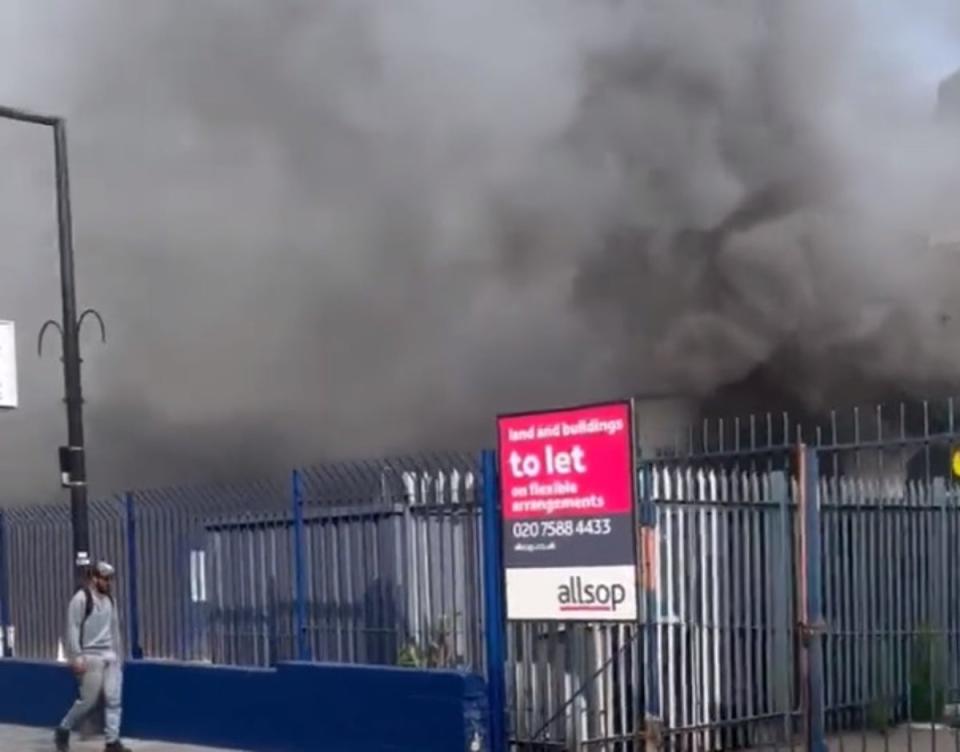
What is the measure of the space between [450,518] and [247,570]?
2.36 meters

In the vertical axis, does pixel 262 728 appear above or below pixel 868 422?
below

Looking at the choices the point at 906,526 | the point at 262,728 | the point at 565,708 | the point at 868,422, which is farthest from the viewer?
the point at 868,422

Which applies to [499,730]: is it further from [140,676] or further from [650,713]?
[140,676]

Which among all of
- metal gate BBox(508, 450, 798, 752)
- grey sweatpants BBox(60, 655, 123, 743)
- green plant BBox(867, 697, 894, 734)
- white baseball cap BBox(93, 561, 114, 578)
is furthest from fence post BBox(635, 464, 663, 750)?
grey sweatpants BBox(60, 655, 123, 743)

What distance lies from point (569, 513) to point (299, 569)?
270 cm

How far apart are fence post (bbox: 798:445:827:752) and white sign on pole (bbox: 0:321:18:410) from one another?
8399 millimetres

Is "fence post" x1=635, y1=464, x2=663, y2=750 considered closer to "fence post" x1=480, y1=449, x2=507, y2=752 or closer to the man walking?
"fence post" x1=480, y1=449, x2=507, y2=752

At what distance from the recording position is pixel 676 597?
9445 mm

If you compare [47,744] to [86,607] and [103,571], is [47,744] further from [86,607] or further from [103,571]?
[103,571]

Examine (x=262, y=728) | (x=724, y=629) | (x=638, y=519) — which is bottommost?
(x=262, y=728)

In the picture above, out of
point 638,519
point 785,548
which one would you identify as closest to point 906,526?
point 785,548

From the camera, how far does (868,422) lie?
668 inches

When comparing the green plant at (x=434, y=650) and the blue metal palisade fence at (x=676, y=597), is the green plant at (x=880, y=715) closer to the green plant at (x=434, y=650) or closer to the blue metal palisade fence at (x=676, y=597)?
the blue metal palisade fence at (x=676, y=597)

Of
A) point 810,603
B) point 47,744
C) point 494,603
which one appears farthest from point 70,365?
point 810,603
